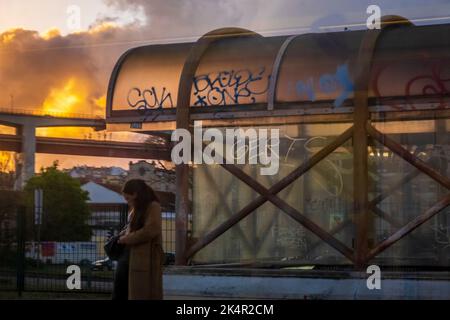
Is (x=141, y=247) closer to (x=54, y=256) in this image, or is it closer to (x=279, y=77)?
(x=54, y=256)

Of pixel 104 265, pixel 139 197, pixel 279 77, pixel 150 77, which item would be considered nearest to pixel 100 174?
pixel 139 197

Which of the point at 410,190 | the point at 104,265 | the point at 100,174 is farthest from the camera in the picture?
the point at 410,190

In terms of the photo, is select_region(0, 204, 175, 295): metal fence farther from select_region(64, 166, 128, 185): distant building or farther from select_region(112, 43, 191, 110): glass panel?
select_region(112, 43, 191, 110): glass panel

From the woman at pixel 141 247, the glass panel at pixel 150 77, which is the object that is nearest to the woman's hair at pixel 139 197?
the woman at pixel 141 247

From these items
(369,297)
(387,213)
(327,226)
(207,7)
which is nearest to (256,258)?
(327,226)

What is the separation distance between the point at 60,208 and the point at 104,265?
50cm

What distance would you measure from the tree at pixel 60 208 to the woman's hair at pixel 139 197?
26 cm

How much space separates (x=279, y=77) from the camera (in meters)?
6.08

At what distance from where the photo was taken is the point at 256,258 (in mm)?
6223

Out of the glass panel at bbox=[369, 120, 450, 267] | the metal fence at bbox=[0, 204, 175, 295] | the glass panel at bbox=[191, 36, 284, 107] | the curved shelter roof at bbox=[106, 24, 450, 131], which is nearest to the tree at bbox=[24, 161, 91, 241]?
→ the metal fence at bbox=[0, 204, 175, 295]

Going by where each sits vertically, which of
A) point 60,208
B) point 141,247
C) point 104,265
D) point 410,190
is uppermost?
point 410,190

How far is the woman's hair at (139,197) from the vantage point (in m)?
5.11
